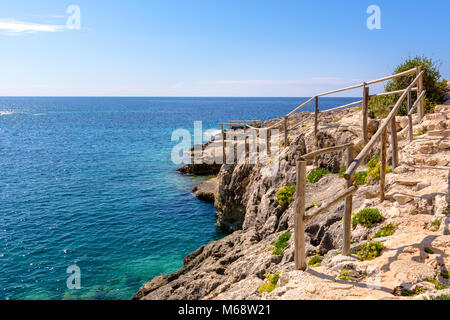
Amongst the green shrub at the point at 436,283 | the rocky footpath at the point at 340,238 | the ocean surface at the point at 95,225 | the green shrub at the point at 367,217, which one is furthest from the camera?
the ocean surface at the point at 95,225

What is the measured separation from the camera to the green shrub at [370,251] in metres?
6.59

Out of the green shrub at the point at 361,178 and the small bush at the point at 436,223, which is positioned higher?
the green shrub at the point at 361,178

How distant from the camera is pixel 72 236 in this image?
21531 millimetres

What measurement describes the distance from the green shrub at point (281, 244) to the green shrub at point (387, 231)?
3468mm

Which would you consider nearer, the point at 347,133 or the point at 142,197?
the point at 347,133

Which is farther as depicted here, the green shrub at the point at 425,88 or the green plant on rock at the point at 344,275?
the green shrub at the point at 425,88

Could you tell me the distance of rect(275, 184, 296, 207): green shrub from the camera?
1373 cm

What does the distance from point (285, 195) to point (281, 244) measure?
3.72m

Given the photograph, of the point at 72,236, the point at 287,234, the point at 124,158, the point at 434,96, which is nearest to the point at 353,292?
the point at 287,234

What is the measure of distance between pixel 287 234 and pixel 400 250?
485cm

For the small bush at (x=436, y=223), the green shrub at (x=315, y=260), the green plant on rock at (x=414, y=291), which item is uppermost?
the small bush at (x=436, y=223)

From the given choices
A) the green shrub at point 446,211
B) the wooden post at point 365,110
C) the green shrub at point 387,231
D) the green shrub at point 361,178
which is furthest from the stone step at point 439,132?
the green shrub at point 387,231

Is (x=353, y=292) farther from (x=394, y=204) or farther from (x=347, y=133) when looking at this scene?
(x=347, y=133)

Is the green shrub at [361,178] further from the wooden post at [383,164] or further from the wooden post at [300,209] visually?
the wooden post at [300,209]
